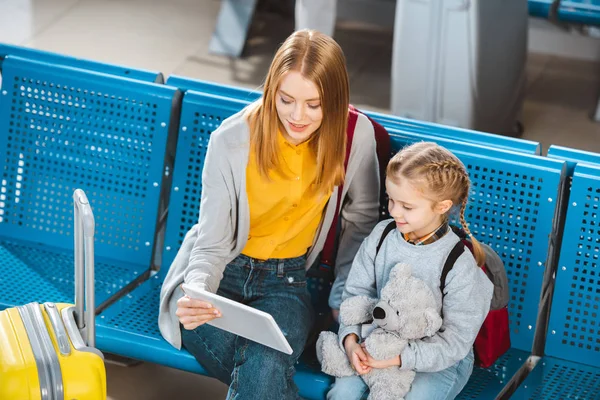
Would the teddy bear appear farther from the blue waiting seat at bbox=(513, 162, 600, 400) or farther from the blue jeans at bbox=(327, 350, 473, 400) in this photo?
the blue waiting seat at bbox=(513, 162, 600, 400)

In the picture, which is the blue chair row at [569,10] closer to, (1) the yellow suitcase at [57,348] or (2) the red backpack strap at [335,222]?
(2) the red backpack strap at [335,222]

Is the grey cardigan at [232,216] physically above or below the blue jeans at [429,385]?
above

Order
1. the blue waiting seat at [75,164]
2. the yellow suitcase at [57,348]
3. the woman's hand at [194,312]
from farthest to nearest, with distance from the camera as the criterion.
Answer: the blue waiting seat at [75,164] < the woman's hand at [194,312] < the yellow suitcase at [57,348]

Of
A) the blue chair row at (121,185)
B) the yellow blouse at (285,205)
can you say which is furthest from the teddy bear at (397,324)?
the blue chair row at (121,185)

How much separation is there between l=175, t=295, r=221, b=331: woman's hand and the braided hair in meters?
0.64

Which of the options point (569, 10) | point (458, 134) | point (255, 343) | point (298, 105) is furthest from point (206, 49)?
point (255, 343)

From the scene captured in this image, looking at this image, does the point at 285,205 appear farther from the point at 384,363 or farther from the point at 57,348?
the point at 57,348

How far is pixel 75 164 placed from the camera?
156 inches

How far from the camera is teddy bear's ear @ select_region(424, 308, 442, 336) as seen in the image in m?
3.06

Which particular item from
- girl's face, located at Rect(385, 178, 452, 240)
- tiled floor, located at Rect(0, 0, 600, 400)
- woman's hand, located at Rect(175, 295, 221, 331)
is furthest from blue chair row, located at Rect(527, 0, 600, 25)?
woman's hand, located at Rect(175, 295, 221, 331)

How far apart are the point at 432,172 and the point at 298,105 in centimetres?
43

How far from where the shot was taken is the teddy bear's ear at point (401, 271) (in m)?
3.09

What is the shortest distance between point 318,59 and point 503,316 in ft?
3.30

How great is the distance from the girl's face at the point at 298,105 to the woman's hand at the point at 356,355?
621 millimetres
